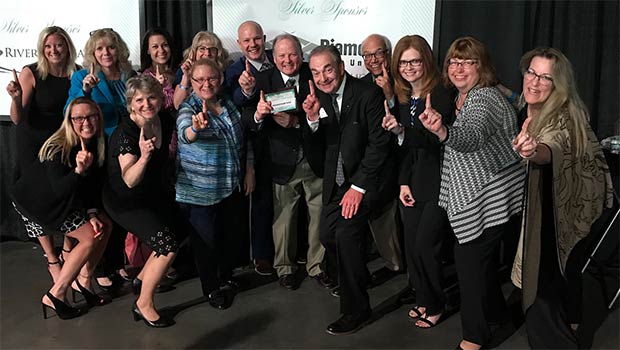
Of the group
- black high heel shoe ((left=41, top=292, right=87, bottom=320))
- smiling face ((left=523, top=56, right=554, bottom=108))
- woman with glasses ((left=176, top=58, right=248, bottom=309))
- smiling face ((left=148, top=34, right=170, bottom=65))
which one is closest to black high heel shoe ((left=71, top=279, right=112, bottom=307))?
black high heel shoe ((left=41, top=292, right=87, bottom=320))

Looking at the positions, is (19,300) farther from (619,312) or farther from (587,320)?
(619,312)

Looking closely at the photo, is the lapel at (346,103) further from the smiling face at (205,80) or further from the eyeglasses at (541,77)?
the eyeglasses at (541,77)

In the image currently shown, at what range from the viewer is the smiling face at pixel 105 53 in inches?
135

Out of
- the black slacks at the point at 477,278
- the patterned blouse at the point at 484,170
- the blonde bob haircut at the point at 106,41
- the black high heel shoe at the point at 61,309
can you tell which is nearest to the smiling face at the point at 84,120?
the blonde bob haircut at the point at 106,41

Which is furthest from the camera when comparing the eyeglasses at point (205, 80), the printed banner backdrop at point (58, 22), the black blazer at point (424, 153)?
the printed banner backdrop at point (58, 22)

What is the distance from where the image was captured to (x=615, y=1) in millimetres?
3742

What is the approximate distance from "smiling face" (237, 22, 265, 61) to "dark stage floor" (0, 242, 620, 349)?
1.36 m

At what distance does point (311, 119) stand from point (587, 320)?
1740mm

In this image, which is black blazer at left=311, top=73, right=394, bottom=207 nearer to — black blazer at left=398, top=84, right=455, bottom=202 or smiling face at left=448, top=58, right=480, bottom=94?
black blazer at left=398, top=84, right=455, bottom=202

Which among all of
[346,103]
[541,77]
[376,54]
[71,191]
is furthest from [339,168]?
[71,191]

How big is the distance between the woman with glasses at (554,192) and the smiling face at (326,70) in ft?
2.78

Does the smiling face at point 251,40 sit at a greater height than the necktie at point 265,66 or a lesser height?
greater

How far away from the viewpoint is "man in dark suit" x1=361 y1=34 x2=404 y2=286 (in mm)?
3520

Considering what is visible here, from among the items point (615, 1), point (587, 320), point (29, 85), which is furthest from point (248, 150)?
point (615, 1)
